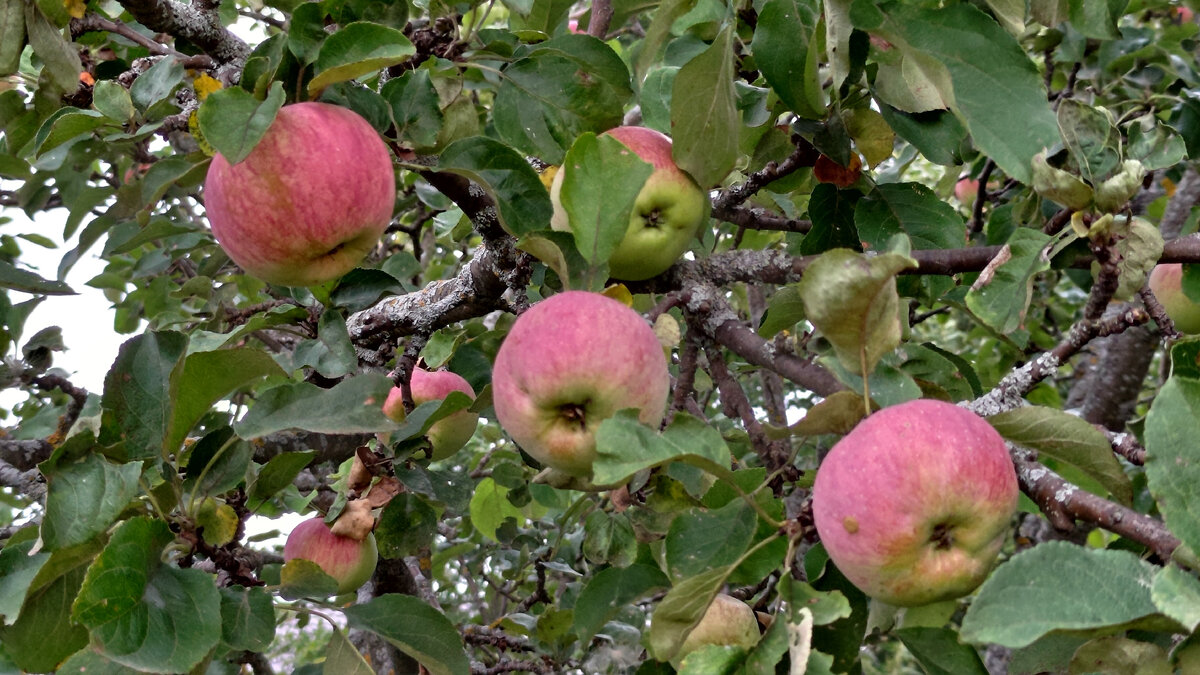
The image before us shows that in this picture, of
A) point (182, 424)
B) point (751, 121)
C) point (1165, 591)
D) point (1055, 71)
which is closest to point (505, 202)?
point (751, 121)

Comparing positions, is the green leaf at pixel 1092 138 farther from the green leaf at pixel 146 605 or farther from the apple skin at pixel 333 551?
the apple skin at pixel 333 551

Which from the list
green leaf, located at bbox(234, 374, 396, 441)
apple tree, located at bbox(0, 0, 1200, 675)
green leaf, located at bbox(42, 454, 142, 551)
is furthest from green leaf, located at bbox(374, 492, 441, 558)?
green leaf, located at bbox(42, 454, 142, 551)

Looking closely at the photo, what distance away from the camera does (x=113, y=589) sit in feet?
3.27

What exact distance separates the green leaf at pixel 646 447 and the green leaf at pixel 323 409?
0.36 m

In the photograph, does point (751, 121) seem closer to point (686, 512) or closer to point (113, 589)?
point (686, 512)

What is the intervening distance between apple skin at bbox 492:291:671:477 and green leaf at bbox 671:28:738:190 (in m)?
0.30

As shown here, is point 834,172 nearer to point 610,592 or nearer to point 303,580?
point 610,592

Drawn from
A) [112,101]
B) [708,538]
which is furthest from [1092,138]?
[112,101]

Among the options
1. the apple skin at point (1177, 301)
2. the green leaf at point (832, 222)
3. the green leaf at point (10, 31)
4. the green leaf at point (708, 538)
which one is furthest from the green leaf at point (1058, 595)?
the apple skin at point (1177, 301)

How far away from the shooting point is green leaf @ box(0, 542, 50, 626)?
1.09 m

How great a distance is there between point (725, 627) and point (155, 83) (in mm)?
1163

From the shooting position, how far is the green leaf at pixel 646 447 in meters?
0.83

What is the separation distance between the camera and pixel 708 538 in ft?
3.49

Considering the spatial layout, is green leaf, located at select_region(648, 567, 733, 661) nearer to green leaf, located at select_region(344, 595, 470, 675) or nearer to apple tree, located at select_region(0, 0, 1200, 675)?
apple tree, located at select_region(0, 0, 1200, 675)
